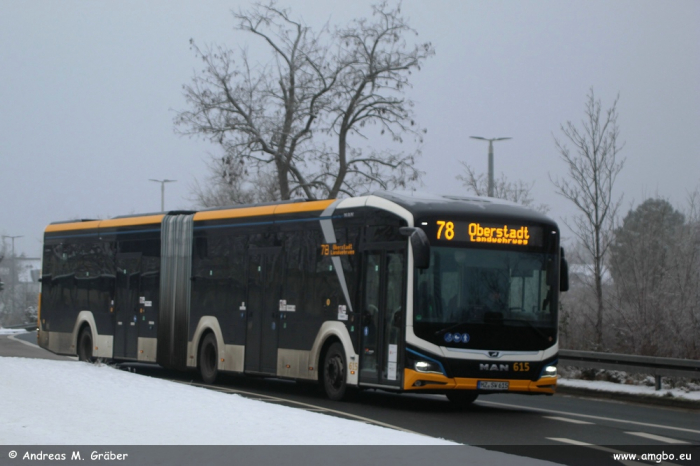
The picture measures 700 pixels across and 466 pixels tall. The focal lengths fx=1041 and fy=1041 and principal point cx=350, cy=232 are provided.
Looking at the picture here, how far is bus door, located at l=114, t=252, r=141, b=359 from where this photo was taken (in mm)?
24078

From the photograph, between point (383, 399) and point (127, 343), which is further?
point (127, 343)

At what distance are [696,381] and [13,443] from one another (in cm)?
1481

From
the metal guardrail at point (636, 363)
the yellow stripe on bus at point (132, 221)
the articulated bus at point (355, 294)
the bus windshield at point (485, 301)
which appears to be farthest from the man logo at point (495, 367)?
the yellow stripe on bus at point (132, 221)

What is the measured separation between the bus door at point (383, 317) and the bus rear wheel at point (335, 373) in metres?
0.68

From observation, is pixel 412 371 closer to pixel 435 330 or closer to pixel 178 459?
pixel 435 330

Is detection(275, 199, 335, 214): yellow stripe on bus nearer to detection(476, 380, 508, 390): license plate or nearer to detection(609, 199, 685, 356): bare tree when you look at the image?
detection(476, 380, 508, 390): license plate

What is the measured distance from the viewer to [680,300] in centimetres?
2334

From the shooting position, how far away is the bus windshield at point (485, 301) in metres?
15.5

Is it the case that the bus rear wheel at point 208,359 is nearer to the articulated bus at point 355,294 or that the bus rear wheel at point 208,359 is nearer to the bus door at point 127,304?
the articulated bus at point 355,294

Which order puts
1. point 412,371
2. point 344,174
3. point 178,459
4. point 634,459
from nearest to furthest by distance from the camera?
point 178,459 < point 634,459 < point 412,371 < point 344,174

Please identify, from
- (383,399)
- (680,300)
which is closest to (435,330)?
(383,399)

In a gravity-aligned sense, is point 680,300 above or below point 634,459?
above

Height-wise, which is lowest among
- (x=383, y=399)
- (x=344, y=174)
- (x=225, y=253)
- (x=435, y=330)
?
(x=383, y=399)

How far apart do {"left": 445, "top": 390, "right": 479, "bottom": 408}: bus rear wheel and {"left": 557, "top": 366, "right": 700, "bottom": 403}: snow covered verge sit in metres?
4.09
